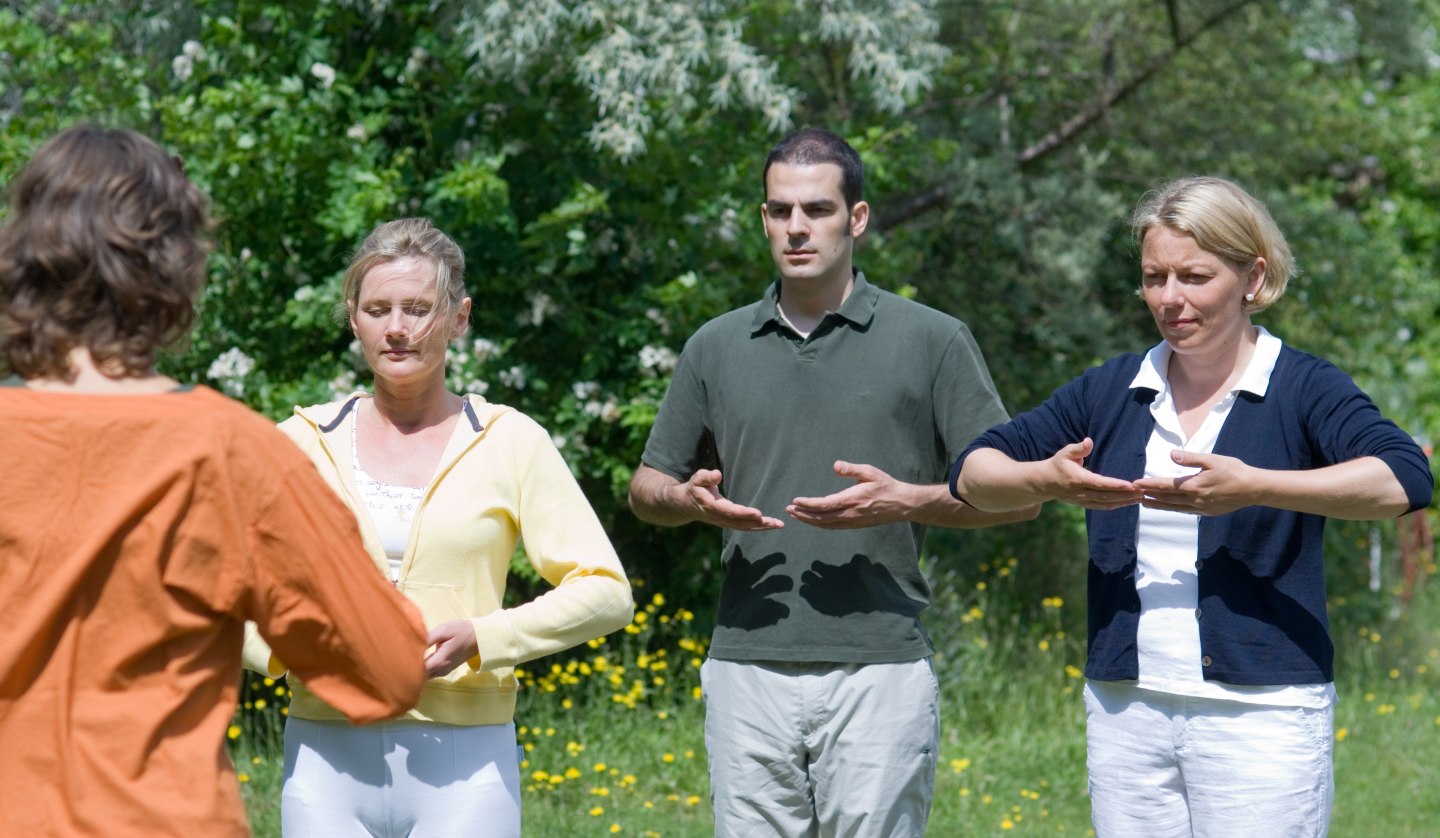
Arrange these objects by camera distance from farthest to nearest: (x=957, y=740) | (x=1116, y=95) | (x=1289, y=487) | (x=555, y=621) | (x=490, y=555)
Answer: (x=1116, y=95)
(x=957, y=740)
(x=490, y=555)
(x=555, y=621)
(x=1289, y=487)

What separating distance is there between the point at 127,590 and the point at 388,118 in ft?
18.3

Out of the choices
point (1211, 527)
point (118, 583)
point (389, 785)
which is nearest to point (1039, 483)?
point (1211, 527)

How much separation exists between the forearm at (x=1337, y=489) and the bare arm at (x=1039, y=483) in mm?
235

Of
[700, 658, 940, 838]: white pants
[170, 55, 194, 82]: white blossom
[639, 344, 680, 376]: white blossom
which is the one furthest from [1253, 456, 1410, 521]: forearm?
[170, 55, 194, 82]: white blossom

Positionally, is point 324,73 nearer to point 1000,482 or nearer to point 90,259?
point 1000,482

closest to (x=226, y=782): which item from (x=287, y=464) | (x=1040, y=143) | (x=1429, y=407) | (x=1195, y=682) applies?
(x=287, y=464)

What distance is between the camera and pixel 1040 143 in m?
9.86

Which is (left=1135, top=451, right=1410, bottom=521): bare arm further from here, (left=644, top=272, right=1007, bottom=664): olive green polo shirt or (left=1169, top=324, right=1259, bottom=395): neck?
(left=644, top=272, right=1007, bottom=664): olive green polo shirt

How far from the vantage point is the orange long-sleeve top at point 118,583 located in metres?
1.86

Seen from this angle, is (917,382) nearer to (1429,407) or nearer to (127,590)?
(127,590)

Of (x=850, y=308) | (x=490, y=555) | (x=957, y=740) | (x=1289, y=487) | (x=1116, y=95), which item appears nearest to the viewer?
(x=1289, y=487)

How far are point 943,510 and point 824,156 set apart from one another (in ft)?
2.97

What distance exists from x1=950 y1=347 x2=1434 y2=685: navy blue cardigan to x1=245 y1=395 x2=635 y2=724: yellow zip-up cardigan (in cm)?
100

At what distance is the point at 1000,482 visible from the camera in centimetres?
315
